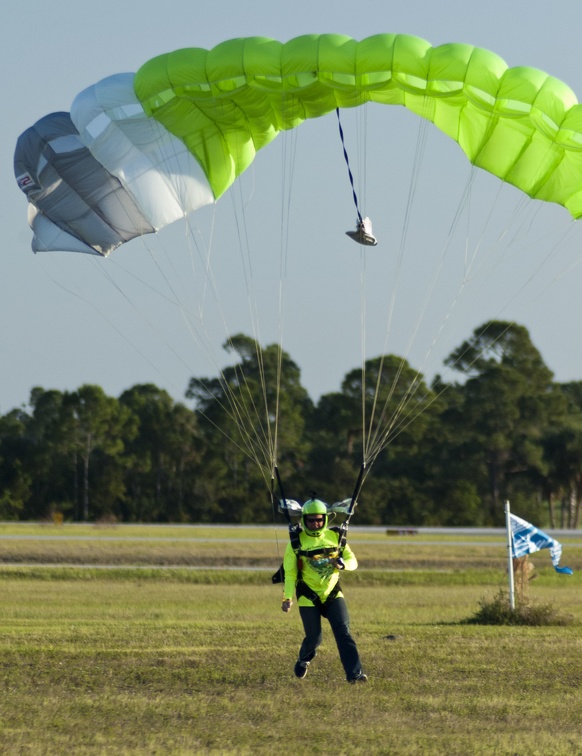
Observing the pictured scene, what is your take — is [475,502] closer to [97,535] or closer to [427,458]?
[427,458]

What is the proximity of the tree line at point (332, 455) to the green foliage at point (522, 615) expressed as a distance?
43.9 m

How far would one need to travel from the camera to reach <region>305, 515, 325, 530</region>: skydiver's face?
34.1 feet

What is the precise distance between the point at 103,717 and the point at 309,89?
22.9 feet

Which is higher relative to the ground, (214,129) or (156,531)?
(214,129)

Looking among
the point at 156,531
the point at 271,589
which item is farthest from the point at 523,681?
the point at 156,531

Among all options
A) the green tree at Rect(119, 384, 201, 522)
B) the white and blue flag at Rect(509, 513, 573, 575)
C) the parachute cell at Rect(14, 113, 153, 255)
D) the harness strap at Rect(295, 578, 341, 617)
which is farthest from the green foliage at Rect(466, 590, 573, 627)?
the green tree at Rect(119, 384, 201, 522)

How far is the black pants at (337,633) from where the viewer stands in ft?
34.3

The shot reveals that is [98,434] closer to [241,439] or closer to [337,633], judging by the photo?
[241,439]

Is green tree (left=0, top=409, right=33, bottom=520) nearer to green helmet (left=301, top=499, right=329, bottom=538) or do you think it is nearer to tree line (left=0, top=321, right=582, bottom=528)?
tree line (left=0, top=321, right=582, bottom=528)

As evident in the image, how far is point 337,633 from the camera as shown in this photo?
10461 mm

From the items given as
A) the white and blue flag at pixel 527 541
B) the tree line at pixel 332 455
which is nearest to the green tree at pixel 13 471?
the tree line at pixel 332 455

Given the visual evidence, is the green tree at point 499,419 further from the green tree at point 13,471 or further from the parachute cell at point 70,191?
the parachute cell at point 70,191

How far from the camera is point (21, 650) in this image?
12.3 metres

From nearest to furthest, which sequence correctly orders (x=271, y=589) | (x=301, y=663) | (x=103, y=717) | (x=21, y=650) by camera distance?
(x=103, y=717) < (x=301, y=663) < (x=21, y=650) < (x=271, y=589)
